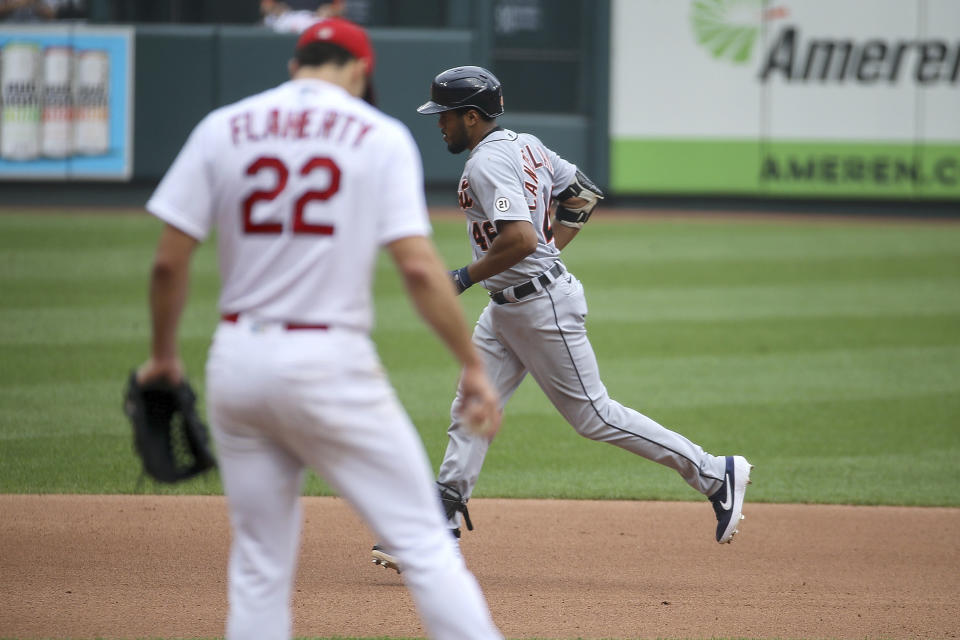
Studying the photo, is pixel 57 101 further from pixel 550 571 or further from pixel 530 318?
pixel 550 571

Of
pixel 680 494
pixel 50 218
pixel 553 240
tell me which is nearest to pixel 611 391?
pixel 680 494

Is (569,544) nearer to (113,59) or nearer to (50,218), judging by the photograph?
(50,218)

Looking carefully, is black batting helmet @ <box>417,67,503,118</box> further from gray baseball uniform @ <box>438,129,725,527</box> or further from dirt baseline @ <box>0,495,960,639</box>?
dirt baseline @ <box>0,495,960,639</box>

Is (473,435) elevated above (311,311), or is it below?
below

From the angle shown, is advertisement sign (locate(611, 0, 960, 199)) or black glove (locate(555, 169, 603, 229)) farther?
advertisement sign (locate(611, 0, 960, 199))

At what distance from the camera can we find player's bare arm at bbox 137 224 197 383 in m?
2.91

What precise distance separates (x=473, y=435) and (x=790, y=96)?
635 inches

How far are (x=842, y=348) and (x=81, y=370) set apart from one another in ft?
21.1

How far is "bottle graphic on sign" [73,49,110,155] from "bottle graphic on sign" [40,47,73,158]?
0.11 m

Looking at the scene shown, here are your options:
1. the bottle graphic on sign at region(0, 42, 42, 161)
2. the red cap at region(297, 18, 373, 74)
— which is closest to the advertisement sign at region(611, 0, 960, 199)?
the bottle graphic on sign at region(0, 42, 42, 161)

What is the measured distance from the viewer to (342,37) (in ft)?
10.0

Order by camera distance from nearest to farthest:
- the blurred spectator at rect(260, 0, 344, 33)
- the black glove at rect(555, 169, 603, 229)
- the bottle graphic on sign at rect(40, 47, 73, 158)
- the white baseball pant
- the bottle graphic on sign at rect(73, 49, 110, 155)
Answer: the white baseball pant < the black glove at rect(555, 169, 603, 229) < the bottle graphic on sign at rect(40, 47, 73, 158) < the bottle graphic on sign at rect(73, 49, 110, 155) < the blurred spectator at rect(260, 0, 344, 33)

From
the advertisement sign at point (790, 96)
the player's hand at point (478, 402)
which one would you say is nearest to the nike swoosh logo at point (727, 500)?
the player's hand at point (478, 402)

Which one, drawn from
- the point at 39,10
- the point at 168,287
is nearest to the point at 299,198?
the point at 168,287
